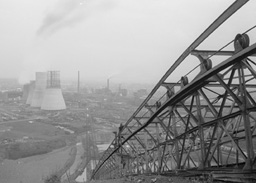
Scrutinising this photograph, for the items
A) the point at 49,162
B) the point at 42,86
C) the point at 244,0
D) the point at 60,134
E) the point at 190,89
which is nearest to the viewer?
the point at 244,0

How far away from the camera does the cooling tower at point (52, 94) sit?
1811 cm

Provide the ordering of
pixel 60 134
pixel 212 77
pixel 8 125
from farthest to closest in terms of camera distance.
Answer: pixel 8 125 → pixel 60 134 → pixel 212 77

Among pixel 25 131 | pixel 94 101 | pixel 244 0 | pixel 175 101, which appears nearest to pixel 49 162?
pixel 25 131

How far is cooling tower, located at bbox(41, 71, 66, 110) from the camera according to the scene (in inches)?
713

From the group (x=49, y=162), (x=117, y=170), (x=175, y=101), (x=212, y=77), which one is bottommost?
(x=49, y=162)

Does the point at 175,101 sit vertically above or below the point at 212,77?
below

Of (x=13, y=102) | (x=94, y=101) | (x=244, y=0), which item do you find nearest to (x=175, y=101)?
(x=244, y=0)

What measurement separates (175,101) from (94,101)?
25.9m

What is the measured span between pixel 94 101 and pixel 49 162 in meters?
17.2

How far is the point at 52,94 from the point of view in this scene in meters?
18.3

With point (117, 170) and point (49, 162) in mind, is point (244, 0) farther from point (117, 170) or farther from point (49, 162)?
point (49, 162)

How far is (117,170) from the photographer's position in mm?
6121

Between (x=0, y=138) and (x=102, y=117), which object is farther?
(x=102, y=117)

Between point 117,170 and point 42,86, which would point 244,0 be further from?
point 42,86
